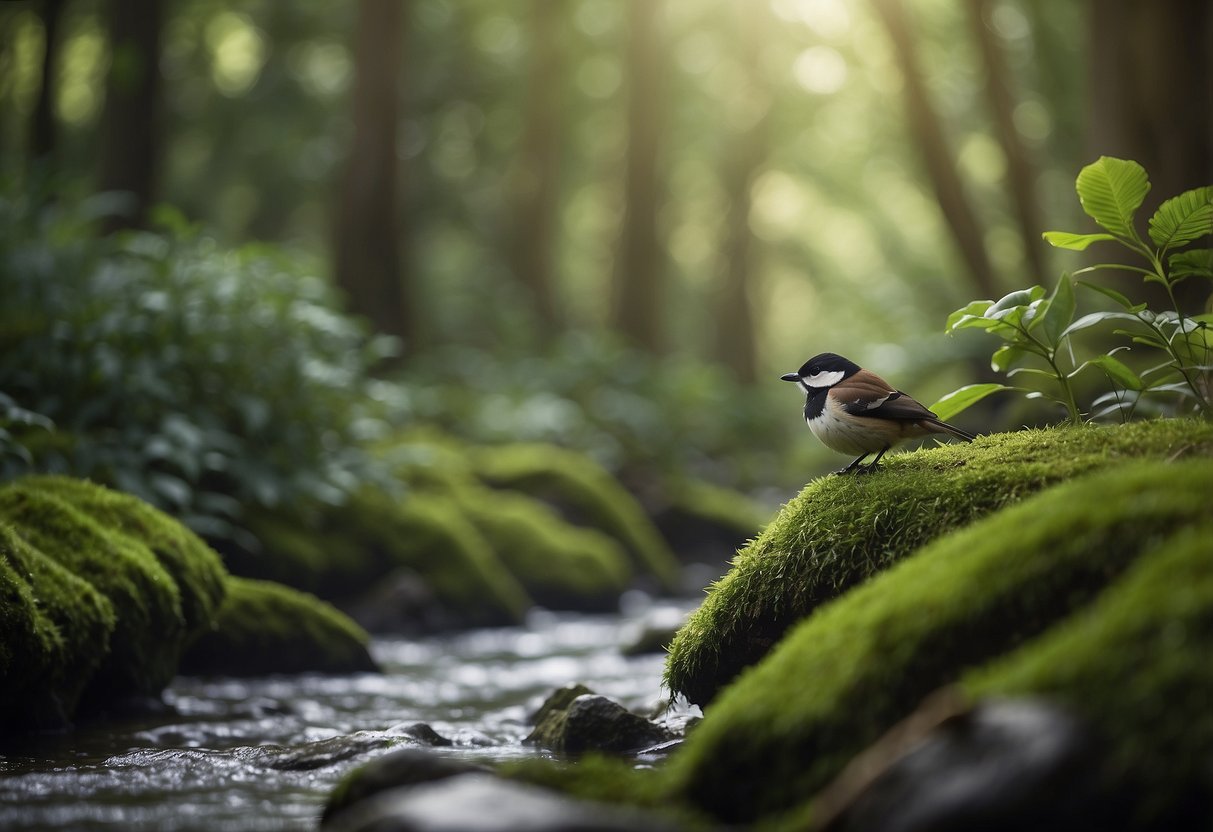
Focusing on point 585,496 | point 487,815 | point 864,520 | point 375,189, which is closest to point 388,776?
point 487,815

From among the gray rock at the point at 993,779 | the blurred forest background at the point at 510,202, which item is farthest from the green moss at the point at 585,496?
the gray rock at the point at 993,779

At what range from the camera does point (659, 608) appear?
11469 mm

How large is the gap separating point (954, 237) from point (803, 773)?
14297 mm

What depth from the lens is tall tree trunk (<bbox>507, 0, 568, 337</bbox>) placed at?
24.5 meters

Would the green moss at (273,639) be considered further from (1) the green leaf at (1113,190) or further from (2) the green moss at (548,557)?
(1) the green leaf at (1113,190)

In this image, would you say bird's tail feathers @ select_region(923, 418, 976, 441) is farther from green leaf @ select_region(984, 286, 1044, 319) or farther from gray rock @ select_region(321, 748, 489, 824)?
gray rock @ select_region(321, 748, 489, 824)

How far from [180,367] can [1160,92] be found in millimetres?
9580

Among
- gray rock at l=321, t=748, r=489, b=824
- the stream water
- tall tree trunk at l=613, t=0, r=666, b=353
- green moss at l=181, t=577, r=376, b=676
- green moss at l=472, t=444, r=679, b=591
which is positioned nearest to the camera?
gray rock at l=321, t=748, r=489, b=824

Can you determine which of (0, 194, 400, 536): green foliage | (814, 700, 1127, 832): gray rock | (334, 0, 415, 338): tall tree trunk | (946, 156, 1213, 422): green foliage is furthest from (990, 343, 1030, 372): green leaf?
(334, 0, 415, 338): tall tree trunk

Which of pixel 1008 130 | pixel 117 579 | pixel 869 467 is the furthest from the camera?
pixel 1008 130

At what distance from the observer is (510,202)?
26.3 m

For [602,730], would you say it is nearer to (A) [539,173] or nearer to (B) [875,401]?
(B) [875,401]

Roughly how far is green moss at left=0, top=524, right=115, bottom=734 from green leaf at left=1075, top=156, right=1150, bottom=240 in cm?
476

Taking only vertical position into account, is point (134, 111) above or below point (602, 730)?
above
